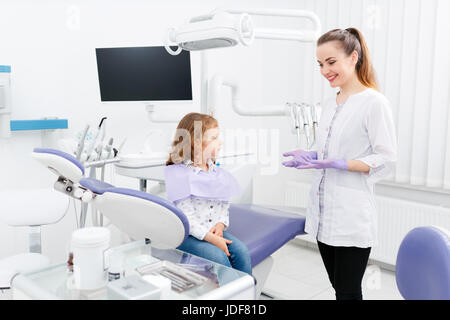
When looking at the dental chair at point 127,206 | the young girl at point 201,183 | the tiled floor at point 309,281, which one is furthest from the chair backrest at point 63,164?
the tiled floor at point 309,281

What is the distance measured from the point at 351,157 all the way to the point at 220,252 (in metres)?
0.57

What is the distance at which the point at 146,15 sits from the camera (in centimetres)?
261

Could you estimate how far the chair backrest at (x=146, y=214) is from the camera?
1055 mm

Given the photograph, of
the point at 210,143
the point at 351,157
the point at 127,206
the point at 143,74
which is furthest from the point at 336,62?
the point at 143,74

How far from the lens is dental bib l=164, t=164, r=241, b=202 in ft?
4.95

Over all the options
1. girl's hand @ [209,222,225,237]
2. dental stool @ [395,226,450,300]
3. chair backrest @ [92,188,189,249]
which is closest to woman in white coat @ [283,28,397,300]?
girl's hand @ [209,222,225,237]

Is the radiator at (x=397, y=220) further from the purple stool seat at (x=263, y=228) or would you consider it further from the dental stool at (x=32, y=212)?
the dental stool at (x=32, y=212)

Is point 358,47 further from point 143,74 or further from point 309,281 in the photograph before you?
point 309,281

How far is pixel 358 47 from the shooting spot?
4.75ft

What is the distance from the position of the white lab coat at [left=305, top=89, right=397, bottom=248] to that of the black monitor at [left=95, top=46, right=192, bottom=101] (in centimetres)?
111

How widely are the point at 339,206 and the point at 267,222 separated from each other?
19.9 inches

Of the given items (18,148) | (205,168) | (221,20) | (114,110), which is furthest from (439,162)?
(18,148)

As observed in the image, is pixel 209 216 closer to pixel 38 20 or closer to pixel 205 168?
pixel 205 168

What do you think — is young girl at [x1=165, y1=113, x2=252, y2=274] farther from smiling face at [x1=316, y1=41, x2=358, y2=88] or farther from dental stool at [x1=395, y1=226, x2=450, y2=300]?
dental stool at [x1=395, y1=226, x2=450, y2=300]
